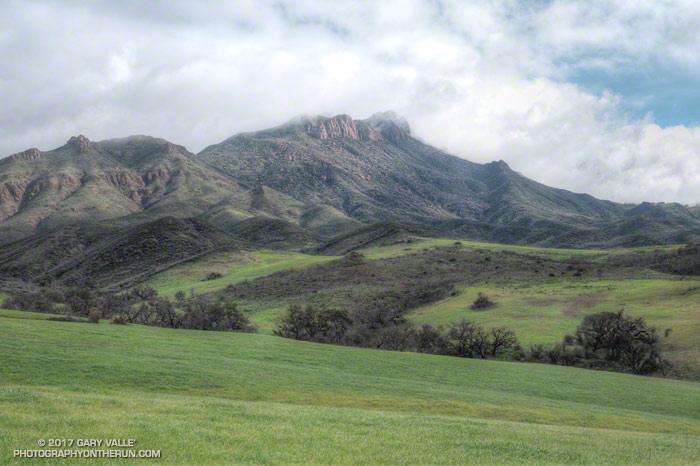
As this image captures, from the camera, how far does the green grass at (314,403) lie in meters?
10.0

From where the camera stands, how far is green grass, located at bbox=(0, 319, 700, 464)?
10.0 metres

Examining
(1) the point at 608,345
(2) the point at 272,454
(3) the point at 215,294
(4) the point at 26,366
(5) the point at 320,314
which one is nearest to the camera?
(2) the point at 272,454

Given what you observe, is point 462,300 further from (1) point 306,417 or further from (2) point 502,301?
(1) point 306,417

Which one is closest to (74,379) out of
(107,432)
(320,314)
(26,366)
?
(26,366)

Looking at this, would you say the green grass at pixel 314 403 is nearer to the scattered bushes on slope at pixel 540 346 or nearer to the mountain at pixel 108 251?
the scattered bushes on slope at pixel 540 346

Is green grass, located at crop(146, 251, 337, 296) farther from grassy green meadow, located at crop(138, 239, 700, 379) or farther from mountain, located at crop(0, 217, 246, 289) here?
mountain, located at crop(0, 217, 246, 289)

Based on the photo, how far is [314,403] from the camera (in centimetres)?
1714

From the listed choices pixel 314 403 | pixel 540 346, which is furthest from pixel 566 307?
pixel 314 403

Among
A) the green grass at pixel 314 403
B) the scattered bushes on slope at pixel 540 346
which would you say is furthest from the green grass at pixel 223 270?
the green grass at pixel 314 403

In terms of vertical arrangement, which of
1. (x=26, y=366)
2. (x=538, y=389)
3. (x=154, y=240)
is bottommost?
(x=538, y=389)

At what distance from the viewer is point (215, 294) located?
7706 cm

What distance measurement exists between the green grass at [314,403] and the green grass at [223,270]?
5867 cm

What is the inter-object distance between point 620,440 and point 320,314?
1532 inches

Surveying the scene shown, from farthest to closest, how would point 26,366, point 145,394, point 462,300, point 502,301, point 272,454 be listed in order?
1. point 462,300
2. point 502,301
3. point 26,366
4. point 145,394
5. point 272,454
